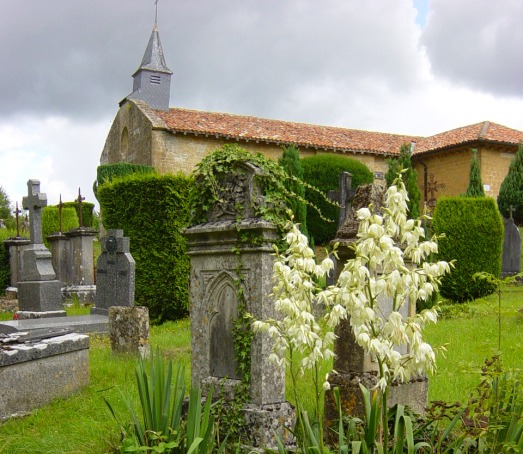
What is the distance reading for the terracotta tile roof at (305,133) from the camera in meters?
24.8

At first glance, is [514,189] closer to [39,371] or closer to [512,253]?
[512,253]

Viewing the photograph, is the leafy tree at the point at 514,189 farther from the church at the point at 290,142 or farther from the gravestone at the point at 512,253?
the gravestone at the point at 512,253

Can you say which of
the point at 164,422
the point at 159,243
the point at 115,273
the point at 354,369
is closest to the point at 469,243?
the point at 159,243

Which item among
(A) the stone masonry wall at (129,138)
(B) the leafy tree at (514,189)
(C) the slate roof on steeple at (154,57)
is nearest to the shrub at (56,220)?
(A) the stone masonry wall at (129,138)

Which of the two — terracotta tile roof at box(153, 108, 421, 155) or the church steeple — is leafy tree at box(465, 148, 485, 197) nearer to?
terracotta tile roof at box(153, 108, 421, 155)

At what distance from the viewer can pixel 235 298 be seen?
450cm

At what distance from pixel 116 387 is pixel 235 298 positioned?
1.62m

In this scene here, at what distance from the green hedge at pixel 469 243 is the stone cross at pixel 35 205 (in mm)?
9109

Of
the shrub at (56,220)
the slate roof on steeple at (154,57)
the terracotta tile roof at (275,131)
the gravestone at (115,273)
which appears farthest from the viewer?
the slate roof on steeple at (154,57)

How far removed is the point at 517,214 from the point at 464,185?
2.81 meters

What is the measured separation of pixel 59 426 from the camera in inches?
197

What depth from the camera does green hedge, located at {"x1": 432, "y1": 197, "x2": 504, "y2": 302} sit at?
14031 mm

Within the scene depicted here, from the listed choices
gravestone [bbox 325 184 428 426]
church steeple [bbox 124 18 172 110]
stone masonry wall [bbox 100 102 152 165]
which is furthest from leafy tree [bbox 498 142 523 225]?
gravestone [bbox 325 184 428 426]

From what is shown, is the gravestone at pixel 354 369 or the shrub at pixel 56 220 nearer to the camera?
the gravestone at pixel 354 369
